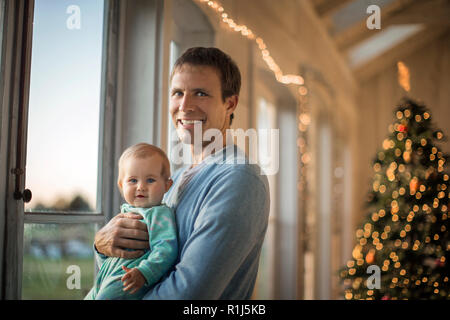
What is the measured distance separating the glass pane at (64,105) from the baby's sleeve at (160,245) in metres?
0.29

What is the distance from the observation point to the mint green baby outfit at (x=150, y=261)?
1.14 meters

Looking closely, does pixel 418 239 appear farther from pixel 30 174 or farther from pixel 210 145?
pixel 30 174

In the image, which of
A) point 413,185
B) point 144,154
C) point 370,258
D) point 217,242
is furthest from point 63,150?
point 370,258

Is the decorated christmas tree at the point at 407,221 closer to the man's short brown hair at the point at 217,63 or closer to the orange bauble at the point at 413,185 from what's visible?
the orange bauble at the point at 413,185

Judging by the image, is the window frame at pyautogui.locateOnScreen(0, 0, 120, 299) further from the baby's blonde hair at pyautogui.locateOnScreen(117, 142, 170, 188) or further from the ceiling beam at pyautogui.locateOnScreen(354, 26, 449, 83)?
the ceiling beam at pyautogui.locateOnScreen(354, 26, 449, 83)

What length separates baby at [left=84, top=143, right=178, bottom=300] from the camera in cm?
114

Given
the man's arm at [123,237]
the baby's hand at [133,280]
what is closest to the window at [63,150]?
the man's arm at [123,237]

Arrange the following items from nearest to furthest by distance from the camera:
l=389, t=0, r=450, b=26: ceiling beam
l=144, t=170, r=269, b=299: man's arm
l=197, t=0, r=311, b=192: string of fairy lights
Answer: l=144, t=170, r=269, b=299: man's arm → l=197, t=0, r=311, b=192: string of fairy lights → l=389, t=0, r=450, b=26: ceiling beam

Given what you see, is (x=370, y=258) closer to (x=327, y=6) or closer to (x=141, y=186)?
(x=327, y=6)

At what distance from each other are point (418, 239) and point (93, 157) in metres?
2.46

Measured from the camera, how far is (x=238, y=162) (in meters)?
1.24

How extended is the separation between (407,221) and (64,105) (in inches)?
99.8

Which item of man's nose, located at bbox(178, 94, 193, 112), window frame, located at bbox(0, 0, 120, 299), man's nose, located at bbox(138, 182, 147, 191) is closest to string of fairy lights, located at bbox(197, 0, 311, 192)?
man's nose, located at bbox(178, 94, 193, 112)
